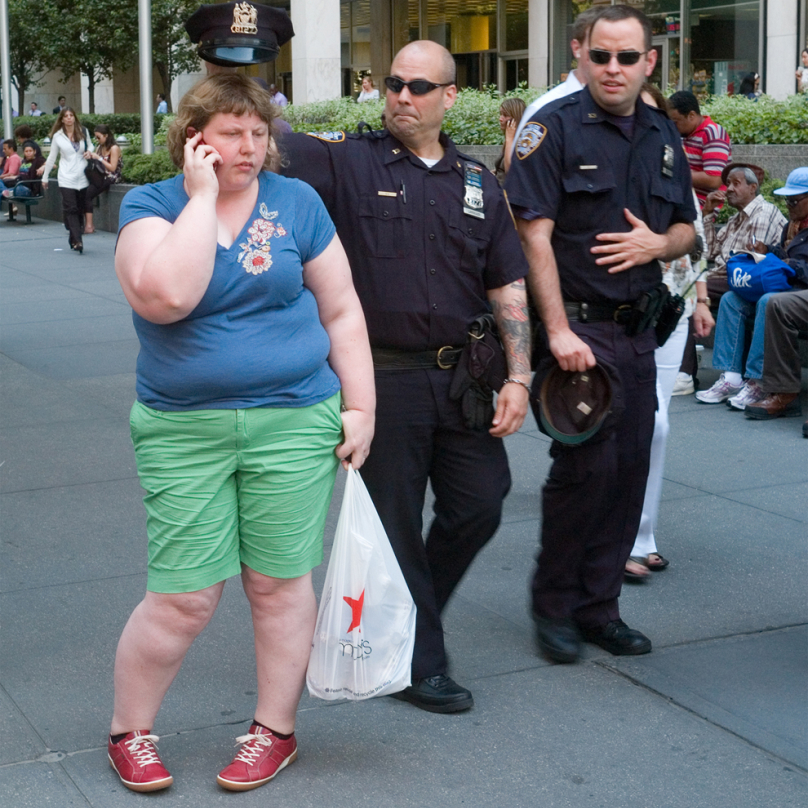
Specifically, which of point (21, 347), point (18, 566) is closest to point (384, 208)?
point (18, 566)

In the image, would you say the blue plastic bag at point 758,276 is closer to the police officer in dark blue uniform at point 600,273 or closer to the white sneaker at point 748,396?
the white sneaker at point 748,396

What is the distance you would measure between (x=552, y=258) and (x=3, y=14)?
83.2ft

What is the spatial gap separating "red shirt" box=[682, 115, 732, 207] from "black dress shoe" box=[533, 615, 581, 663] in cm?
614

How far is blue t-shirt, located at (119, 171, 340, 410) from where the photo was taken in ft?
10.1

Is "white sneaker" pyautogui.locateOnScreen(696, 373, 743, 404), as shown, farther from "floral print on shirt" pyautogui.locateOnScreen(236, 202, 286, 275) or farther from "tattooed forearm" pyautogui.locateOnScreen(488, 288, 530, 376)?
"floral print on shirt" pyautogui.locateOnScreen(236, 202, 286, 275)

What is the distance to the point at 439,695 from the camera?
377cm

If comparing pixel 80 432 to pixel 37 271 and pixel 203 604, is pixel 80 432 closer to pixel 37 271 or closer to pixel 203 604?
pixel 203 604

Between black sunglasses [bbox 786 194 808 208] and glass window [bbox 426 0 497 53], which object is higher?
glass window [bbox 426 0 497 53]

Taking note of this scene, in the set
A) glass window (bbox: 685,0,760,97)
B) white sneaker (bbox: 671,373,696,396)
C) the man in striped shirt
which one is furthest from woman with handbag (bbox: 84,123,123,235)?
white sneaker (bbox: 671,373,696,396)

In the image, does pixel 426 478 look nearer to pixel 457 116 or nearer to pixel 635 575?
pixel 635 575

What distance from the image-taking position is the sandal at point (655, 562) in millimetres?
A: 5020

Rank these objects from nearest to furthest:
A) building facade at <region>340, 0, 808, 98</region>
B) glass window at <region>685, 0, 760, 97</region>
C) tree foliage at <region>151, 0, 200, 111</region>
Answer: building facade at <region>340, 0, 808, 98</region>
glass window at <region>685, 0, 760, 97</region>
tree foliage at <region>151, 0, 200, 111</region>

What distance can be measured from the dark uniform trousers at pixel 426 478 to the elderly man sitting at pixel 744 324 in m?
4.25

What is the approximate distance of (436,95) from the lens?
11.8ft
